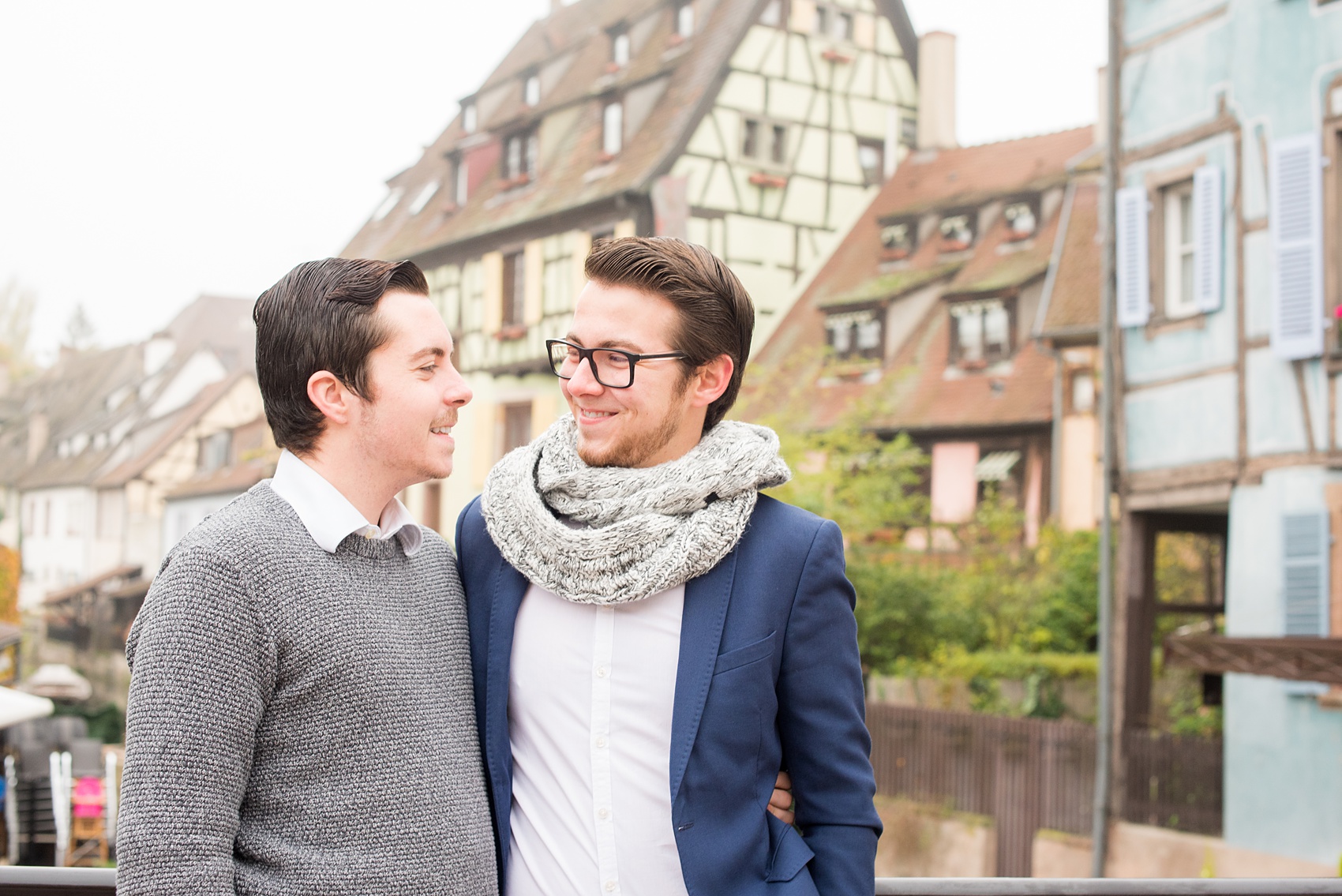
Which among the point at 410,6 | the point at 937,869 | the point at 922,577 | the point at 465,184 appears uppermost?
the point at 410,6

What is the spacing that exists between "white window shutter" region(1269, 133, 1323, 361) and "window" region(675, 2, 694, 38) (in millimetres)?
5389

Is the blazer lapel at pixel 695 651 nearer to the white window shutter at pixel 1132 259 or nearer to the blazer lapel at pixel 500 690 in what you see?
the blazer lapel at pixel 500 690

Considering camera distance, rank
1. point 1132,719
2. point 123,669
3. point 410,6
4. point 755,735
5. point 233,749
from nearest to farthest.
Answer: point 233,749, point 755,735, point 1132,719, point 123,669, point 410,6

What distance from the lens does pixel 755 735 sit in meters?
1.29

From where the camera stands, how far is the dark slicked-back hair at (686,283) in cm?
136

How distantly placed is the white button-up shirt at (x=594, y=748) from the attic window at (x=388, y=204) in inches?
445

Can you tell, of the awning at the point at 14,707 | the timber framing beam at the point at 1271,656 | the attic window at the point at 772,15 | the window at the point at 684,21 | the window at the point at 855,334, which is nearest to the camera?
the timber framing beam at the point at 1271,656

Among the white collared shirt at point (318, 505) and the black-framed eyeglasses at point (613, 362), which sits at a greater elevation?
the black-framed eyeglasses at point (613, 362)

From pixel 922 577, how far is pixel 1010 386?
1.49m

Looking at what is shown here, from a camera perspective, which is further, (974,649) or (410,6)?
(410,6)

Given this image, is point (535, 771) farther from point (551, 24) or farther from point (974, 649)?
point (551, 24)

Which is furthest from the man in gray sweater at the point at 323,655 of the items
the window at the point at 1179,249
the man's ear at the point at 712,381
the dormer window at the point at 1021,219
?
the dormer window at the point at 1021,219

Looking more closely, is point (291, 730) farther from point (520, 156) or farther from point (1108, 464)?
point (520, 156)

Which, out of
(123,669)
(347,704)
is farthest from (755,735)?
(123,669)
